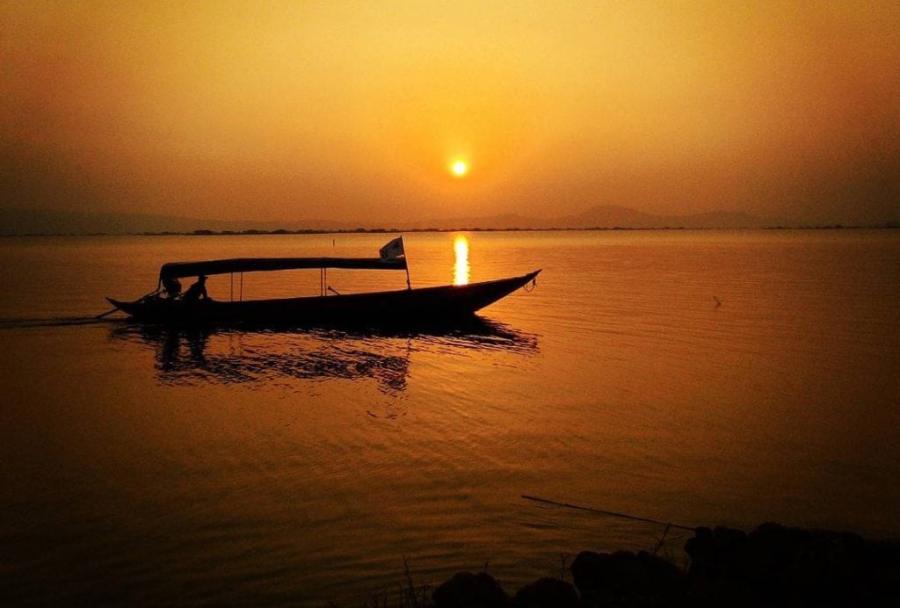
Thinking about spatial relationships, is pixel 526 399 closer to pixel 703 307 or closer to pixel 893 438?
pixel 893 438

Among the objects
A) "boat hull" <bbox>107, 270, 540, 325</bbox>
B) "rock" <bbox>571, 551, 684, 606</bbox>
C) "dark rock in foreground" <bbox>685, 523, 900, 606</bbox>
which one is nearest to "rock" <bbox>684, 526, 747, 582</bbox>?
"dark rock in foreground" <bbox>685, 523, 900, 606</bbox>

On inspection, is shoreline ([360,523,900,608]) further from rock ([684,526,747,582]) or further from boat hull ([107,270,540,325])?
boat hull ([107,270,540,325])

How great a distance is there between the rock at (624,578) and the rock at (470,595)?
71 cm

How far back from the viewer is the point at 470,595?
18.4 ft

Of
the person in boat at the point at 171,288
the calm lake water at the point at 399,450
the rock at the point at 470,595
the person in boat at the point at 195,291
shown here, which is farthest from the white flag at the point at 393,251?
the rock at the point at 470,595

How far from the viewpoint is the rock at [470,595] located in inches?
219

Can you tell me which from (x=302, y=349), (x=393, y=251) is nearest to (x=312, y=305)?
(x=393, y=251)

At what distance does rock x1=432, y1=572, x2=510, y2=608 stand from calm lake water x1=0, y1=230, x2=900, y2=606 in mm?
1351

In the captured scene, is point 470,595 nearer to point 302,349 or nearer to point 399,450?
point 399,450

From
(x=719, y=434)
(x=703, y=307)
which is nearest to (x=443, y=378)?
(x=719, y=434)

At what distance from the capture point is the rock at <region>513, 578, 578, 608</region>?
5.54 metres

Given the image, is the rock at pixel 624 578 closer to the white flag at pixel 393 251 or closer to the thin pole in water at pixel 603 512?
the thin pole in water at pixel 603 512

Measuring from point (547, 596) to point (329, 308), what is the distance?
810 inches

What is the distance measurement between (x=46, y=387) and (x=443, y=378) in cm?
926
